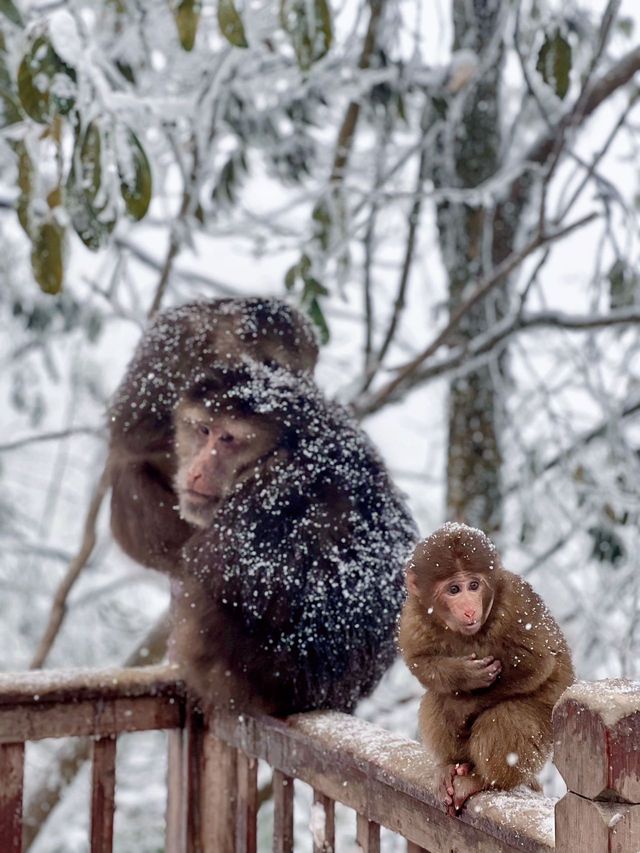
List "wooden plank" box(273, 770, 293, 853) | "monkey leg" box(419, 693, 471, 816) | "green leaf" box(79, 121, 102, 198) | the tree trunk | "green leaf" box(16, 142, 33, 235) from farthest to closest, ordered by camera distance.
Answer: the tree trunk < "green leaf" box(16, 142, 33, 235) < "green leaf" box(79, 121, 102, 198) < "wooden plank" box(273, 770, 293, 853) < "monkey leg" box(419, 693, 471, 816)

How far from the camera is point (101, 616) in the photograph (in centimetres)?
574

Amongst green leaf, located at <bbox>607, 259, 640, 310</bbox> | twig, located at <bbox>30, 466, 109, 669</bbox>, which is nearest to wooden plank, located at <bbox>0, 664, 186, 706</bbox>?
twig, located at <bbox>30, 466, 109, 669</bbox>

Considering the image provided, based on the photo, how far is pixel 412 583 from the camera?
1240 mm

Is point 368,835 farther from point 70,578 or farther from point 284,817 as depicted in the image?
point 70,578

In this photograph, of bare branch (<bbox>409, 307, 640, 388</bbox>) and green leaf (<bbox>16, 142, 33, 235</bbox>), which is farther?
bare branch (<bbox>409, 307, 640, 388</bbox>)

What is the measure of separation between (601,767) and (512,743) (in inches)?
8.8

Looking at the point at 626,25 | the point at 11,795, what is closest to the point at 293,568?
the point at 11,795

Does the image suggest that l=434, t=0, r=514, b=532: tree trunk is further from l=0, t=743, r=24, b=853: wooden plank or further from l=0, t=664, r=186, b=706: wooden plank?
l=0, t=743, r=24, b=853: wooden plank

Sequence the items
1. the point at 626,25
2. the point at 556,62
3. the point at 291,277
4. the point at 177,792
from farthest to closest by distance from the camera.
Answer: the point at 626,25
the point at 291,277
the point at 556,62
the point at 177,792

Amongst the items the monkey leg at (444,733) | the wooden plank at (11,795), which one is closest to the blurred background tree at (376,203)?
the wooden plank at (11,795)

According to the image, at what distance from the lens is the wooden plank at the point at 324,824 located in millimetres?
1604

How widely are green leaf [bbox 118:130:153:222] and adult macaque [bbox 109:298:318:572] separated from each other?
0.26 metres

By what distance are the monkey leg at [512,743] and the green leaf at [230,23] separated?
1.67 m

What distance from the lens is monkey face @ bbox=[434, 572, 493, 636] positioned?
3.83 feet
